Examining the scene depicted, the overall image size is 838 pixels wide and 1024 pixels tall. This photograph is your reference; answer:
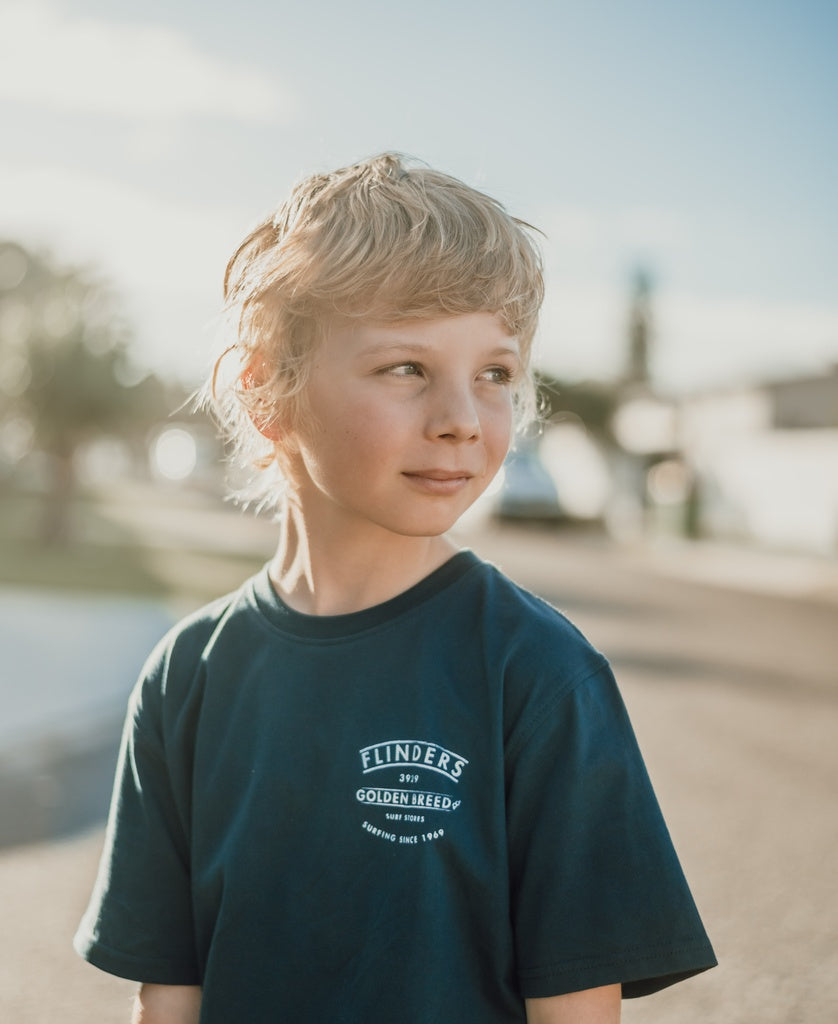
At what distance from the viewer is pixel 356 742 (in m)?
1.68

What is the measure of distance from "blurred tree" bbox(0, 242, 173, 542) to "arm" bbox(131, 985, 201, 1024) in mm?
18736

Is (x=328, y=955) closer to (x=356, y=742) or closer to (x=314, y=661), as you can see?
(x=356, y=742)

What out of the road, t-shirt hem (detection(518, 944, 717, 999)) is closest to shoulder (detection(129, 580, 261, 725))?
t-shirt hem (detection(518, 944, 717, 999))

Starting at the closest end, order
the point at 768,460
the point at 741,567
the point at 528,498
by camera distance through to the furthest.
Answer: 1. the point at 741,567
2. the point at 768,460
3. the point at 528,498

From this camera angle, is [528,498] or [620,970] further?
[528,498]

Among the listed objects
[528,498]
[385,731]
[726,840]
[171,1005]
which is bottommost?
[726,840]

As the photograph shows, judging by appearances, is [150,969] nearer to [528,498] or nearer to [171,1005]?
[171,1005]

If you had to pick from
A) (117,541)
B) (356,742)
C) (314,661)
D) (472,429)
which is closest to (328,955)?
(356,742)

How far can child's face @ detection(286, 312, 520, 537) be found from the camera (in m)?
1.67

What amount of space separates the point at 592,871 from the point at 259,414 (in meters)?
0.85

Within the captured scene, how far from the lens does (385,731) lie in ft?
5.47

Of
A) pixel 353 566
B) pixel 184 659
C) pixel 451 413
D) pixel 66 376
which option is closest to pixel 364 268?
pixel 451 413

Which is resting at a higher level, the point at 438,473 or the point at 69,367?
the point at 69,367

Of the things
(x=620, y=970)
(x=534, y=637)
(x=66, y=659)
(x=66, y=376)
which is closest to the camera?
(x=620, y=970)
